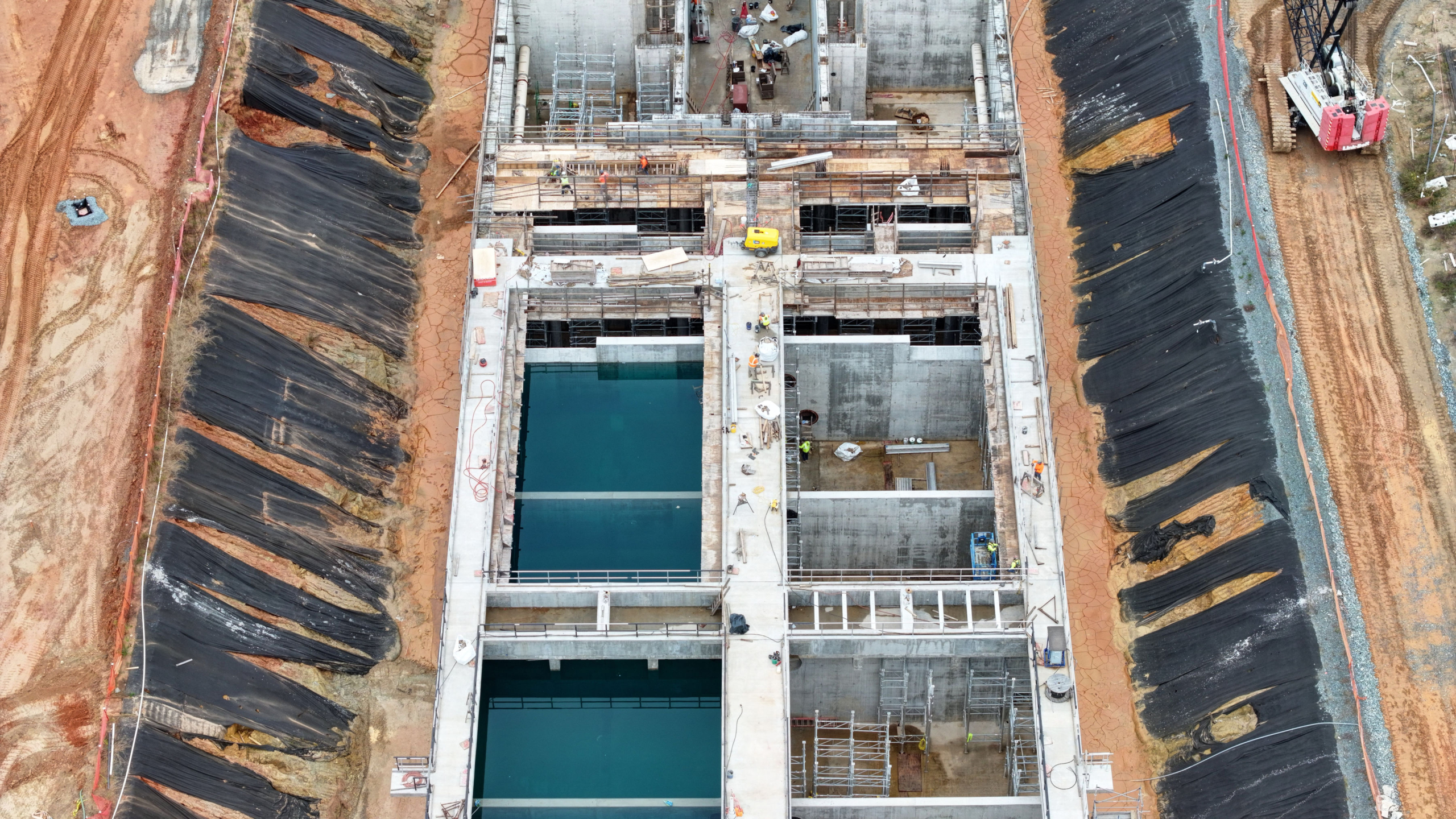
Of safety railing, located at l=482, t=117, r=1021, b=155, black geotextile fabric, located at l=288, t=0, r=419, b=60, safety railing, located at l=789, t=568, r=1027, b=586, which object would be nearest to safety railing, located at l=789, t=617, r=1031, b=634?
safety railing, located at l=789, t=568, r=1027, b=586

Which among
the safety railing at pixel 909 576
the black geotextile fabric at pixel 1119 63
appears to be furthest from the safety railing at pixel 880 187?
the safety railing at pixel 909 576

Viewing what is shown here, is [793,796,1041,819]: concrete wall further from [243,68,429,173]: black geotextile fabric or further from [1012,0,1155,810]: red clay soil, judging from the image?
[243,68,429,173]: black geotextile fabric

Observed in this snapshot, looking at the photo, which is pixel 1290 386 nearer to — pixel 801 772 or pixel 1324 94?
pixel 1324 94

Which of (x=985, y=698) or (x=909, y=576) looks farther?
(x=909, y=576)

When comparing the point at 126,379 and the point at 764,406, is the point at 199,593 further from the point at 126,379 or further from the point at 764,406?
the point at 764,406

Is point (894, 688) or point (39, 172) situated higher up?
point (39, 172)

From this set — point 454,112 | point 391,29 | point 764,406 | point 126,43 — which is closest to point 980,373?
point 764,406

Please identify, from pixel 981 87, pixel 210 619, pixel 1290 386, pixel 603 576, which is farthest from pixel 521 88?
pixel 1290 386
